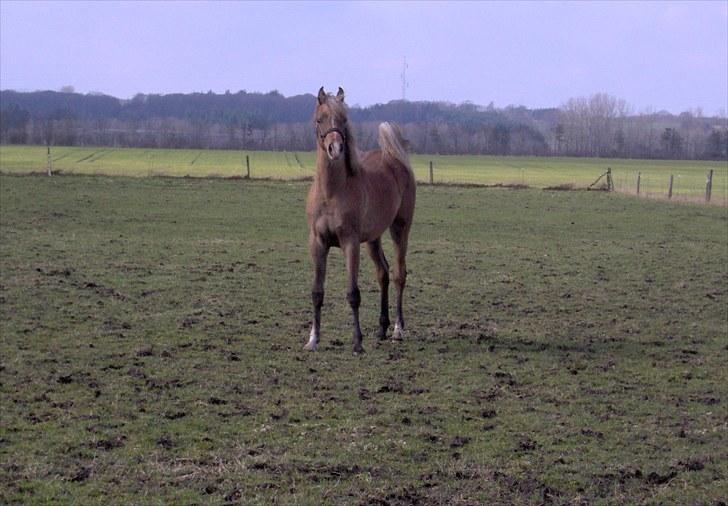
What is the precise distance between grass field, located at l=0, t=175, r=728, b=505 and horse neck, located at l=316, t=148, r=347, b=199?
1.47 m

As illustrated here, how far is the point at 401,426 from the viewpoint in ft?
19.9

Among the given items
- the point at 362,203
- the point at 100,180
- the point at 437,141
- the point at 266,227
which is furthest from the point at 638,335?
the point at 437,141

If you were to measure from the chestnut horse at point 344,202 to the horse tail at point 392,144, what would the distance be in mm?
243

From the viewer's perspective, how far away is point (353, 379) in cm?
731

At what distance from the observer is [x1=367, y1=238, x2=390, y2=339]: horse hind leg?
9109 millimetres

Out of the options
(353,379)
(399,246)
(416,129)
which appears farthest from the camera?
(416,129)

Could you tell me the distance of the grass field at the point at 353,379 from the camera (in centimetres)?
508

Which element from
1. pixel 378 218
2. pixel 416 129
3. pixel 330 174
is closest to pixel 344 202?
pixel 330 174

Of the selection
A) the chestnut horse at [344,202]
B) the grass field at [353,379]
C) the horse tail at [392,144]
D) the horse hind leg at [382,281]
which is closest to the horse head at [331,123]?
the chestnut horse at [344,202]

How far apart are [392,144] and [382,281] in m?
1.46

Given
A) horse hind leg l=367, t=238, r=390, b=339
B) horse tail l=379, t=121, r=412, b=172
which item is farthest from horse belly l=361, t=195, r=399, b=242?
horse tail l=379, t=121, r=412, b=172

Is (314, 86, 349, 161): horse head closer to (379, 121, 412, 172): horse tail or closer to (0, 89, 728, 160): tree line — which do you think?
(379, 121, 412, 172): horse tail

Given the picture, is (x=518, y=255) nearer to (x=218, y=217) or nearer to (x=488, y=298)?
(x=488, y=298)

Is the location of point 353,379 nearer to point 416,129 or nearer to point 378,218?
point 378,218
